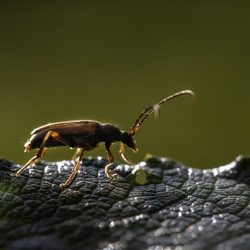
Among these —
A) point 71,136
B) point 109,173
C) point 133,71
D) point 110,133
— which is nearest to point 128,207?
point 109,173

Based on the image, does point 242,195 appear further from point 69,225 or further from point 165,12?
point 165,12

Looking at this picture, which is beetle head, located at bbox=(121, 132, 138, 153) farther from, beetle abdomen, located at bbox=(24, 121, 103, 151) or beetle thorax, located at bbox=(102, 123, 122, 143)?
beetle abdomen, located at bbox=(24, 121, 103, 151)

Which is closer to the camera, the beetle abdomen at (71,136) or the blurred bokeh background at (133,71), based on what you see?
the beetle abdomen at (71,136)

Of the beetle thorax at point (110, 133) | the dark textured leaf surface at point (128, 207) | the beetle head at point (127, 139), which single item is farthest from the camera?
the beetle head at point (127, 139)

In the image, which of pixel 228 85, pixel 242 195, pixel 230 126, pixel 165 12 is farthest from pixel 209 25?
pixel 242 195

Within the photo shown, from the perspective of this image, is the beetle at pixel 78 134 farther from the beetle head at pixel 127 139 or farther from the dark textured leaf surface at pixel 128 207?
the dark textured leaf surface at pixel 128 207

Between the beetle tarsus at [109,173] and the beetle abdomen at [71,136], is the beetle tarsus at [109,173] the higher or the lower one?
the lower one

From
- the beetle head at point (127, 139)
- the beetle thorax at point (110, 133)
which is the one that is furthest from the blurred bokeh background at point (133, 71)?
the beetle thorax at point (110, 133)

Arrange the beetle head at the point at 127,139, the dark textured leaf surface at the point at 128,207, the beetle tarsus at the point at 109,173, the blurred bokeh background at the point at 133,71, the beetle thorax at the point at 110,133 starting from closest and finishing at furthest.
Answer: the dark textured leaf surface at the point at 128,207 < the beetle tarsus at the point at 109,173 < the beetle thorax at the point at 110,133 < the beetle head at the point at 127,139 < the blurred bokeh background at the point at 133,71
